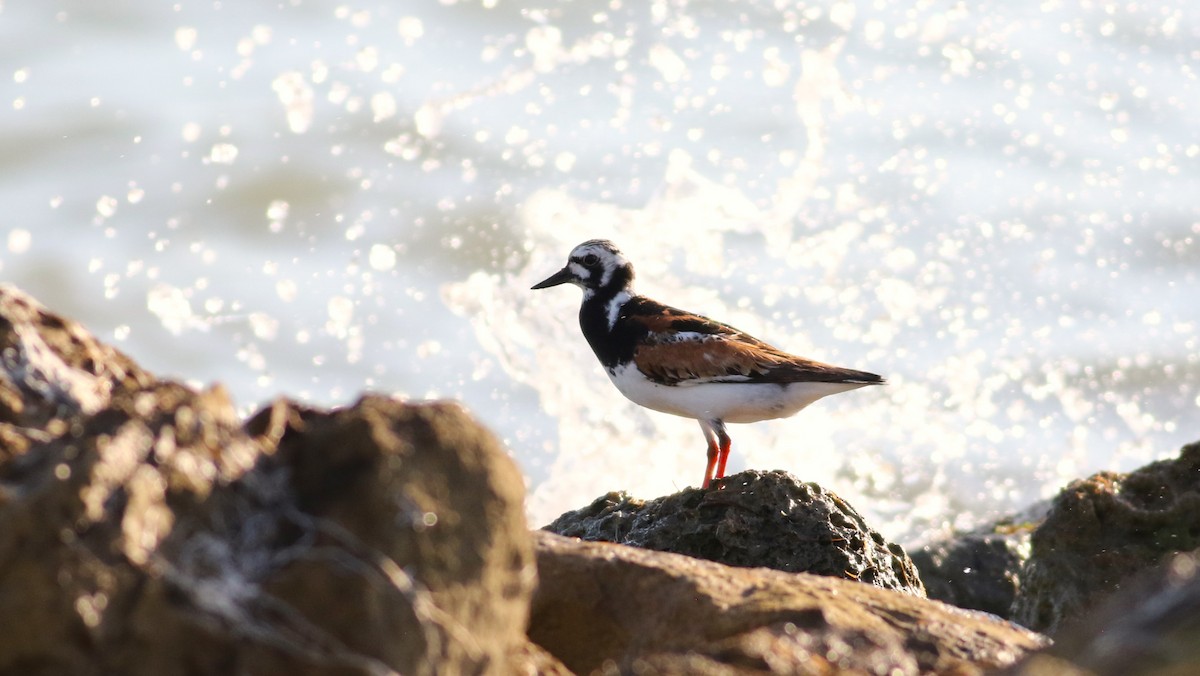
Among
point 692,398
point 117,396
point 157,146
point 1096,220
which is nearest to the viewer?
point 117,396

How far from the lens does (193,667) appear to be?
2.26 meters

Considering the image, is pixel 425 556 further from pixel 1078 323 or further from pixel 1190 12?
pixel 1190 12

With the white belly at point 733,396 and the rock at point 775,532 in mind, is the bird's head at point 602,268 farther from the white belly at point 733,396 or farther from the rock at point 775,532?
the rock at point 775,532

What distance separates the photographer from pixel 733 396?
676 centimetres

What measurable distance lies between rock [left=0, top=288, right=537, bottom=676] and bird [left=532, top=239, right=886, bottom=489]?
401cm

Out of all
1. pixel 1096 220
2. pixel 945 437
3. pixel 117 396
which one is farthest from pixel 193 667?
pixel 1096 220

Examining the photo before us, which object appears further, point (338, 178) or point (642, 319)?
point (338, 178)

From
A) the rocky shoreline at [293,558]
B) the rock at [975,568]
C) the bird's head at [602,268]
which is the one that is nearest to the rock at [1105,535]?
the rock at [975,568]

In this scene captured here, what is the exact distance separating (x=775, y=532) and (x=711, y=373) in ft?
6.80

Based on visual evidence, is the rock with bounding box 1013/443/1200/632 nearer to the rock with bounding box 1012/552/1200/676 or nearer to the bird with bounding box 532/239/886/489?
the bird with bounding box 532/239/886/489

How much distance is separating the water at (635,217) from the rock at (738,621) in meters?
4.93

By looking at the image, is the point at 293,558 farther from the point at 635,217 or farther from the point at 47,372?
the point at 635,217

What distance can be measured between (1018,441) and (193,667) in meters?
8.30

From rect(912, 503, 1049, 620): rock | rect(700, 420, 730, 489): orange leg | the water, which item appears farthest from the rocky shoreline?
the water
